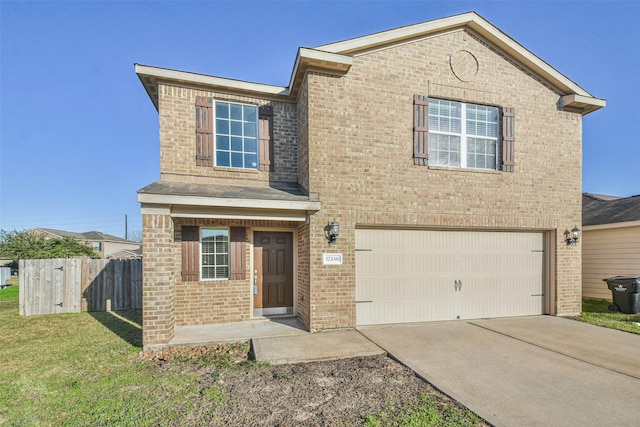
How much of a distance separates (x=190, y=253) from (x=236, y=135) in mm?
2952

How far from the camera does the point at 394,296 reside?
22.8 feet

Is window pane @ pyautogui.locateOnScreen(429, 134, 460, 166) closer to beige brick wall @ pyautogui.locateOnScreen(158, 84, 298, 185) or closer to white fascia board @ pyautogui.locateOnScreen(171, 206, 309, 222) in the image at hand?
white fascia board @ pyautogui.locateOnScreen(171, 206, 309, 222)

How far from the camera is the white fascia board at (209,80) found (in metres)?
6.52

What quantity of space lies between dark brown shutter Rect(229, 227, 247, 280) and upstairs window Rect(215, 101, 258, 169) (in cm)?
159

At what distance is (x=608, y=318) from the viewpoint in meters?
7.65

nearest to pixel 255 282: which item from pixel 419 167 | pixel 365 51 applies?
pixel 419 167

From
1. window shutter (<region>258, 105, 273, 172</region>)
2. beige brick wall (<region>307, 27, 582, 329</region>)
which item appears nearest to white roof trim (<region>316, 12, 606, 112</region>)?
beige brick wall (<region>307, 27, 582, 329</region>)

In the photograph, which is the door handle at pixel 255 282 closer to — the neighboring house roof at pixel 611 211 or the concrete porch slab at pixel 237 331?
the concrete porch slab at pixel 237 331

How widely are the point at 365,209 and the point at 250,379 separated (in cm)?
393

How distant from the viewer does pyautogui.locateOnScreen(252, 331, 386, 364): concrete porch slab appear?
488 cm

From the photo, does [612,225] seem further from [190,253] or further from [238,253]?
[190,253]

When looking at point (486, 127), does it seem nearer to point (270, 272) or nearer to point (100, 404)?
point (270, 272)

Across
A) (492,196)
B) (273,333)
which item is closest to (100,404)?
(273,333)

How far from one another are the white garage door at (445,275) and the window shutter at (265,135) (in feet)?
9.16
